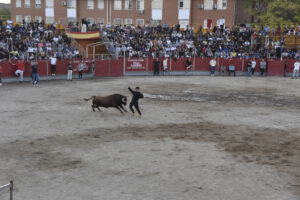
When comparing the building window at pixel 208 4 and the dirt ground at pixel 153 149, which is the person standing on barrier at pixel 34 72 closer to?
the dirt ground at pixel 153 149

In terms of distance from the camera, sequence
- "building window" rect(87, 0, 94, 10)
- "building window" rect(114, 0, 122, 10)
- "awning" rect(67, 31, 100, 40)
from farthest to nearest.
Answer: "building window" rect(87, 0, 94, 10) < "building window" rect(114, 0, 122, 10) < "awning" rect(67, 31, 100, 40)

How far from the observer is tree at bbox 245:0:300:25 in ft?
159

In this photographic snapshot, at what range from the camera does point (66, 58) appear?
30797 millimetres

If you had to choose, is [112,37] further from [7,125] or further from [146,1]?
[7,125]

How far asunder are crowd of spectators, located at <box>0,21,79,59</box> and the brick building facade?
1434 cm

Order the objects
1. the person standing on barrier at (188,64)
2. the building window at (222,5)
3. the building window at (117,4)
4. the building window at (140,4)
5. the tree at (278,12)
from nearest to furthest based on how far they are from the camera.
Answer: the person standing on barrier at (188,64) → the tree at (278,12) → the building window at (222,5) → the building window at (140,4) → the building window at (117,4)

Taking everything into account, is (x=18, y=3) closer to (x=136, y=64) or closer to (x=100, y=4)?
(x=100, y=4)

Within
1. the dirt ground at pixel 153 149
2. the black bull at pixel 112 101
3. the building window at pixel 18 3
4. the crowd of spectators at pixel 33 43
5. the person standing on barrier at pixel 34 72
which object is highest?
the building window at pixel 18 3

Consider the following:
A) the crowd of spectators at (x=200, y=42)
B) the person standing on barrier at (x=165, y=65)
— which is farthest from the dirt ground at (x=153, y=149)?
the crowd of spectators at (x=200, y=42)

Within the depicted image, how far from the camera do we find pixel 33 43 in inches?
1330

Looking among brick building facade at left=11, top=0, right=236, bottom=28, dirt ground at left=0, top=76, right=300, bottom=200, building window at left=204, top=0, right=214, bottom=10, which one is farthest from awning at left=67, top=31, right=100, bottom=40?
building window at left=204, top=0, right=214, bottom=10

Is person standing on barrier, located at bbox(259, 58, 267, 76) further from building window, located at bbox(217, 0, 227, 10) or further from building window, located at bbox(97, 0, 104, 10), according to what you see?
building window, located at bbox(97, 0, 104, 10)

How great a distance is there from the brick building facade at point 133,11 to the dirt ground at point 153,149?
33.8 metres

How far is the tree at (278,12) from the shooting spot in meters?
48.5
